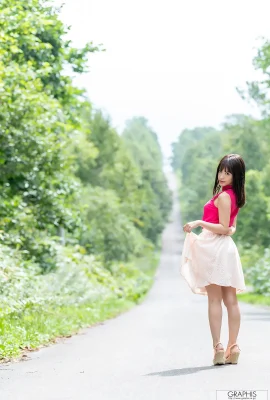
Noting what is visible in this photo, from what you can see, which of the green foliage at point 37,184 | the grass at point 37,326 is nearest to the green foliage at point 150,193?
the green foliage at point 37,184

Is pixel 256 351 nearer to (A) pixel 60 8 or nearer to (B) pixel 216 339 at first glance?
(B) pixel 216 339

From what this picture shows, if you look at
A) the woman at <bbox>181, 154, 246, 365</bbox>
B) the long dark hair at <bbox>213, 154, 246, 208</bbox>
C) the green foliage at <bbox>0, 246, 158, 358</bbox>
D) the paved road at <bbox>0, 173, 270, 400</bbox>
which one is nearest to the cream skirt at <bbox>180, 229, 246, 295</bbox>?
the woman at <bbox>181, 154, 246, 365</bbox>

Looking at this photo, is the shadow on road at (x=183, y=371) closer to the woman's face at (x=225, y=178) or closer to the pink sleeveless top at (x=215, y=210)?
the pink sleeveless top at (x=215, y=210)

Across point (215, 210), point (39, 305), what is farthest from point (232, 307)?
point (39, 305)

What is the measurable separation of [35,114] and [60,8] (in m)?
5.48

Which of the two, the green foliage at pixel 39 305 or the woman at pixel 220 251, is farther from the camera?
the green foliage at pixel 39 305

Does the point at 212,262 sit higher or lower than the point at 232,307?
higher

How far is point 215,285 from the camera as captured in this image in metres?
8.47

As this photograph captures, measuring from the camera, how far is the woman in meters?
8.34

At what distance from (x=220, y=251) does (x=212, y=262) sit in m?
0.14

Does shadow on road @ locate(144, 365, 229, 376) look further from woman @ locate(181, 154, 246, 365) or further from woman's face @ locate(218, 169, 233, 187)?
woman's face @ locate(218, 169, 233, 187)

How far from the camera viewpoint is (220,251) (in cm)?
841

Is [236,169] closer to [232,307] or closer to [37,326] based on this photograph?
[232,307]

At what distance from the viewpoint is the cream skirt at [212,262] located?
8.34 metres
